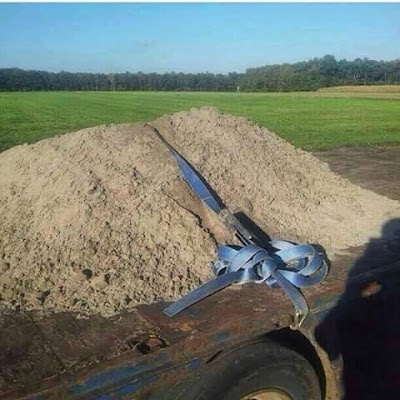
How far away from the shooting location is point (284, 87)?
269ft

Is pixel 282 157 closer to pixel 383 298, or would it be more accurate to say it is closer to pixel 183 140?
pixel 183 140

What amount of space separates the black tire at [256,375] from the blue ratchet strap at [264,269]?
0.18 metres

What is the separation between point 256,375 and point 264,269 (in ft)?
1.96

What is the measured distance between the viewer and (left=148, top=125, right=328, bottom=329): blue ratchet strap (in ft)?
7.49

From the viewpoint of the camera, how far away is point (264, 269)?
251 cm

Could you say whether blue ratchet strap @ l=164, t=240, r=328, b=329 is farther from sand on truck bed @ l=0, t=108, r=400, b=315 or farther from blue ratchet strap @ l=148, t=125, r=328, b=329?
sand on truck bed @ l=0, t=108, r=400, b=315

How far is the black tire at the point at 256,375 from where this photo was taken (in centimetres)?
199

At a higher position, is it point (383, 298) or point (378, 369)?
point (383, 298)

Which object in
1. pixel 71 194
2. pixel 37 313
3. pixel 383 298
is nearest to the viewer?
pixel 37 313

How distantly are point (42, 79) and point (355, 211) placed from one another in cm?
11450

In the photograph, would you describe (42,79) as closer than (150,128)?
No

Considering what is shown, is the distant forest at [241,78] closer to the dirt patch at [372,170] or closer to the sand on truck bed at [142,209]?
the dirt patch at [372,170]

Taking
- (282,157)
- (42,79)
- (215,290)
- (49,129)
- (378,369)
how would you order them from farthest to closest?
1. (42,79)
2. (49,129)
3. (282,157)
4. (378,369)
5. (215,290)

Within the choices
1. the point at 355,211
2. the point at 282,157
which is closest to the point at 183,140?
the point at 282,157
